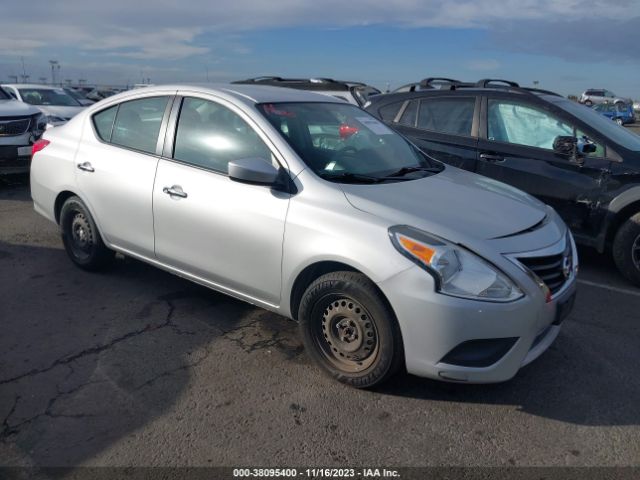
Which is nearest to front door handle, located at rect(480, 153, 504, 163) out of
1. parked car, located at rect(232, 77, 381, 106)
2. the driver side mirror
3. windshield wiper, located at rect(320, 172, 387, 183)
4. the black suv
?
the black suv

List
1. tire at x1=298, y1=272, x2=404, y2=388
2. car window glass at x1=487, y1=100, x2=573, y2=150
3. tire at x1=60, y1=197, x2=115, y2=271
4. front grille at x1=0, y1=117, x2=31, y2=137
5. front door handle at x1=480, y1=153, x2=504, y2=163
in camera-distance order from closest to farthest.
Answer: tire at x1=298, y1=272, x2=404, y2=388 → tire at x1=60, y1=197, x2=115, y2=271 → car window glass at x1=487, y1=100, x2=573, y2=150 → front door handle at x1=480, y1=153, x2=504, y2=163 → front grille at x1=0, y1=117, x2=31, y2=137

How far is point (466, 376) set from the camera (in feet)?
9.30

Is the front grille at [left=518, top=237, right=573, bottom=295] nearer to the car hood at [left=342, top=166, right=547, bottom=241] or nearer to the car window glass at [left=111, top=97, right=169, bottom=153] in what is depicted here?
the car hood at [left=342, top=166, right=547, bottom=241]

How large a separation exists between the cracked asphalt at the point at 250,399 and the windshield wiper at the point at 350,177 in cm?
116

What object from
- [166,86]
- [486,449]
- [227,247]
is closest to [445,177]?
[227,247]

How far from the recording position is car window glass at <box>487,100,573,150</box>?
18.3 ft

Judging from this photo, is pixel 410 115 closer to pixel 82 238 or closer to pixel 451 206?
pixel 451 206

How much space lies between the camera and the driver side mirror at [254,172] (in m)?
3.25

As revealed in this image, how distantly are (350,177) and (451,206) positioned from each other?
65cm

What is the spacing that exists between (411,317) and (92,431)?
1.70 m

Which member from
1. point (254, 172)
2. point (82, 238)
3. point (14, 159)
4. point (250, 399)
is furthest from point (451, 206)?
point (14, 159)

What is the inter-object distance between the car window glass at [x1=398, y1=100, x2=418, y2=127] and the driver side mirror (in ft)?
11.8

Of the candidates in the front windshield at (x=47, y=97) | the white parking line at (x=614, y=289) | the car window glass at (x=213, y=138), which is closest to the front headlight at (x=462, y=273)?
the car window glass at (x=213, y=138)

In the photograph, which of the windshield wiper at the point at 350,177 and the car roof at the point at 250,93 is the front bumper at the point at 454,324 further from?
the car roof at the point at 250,93
